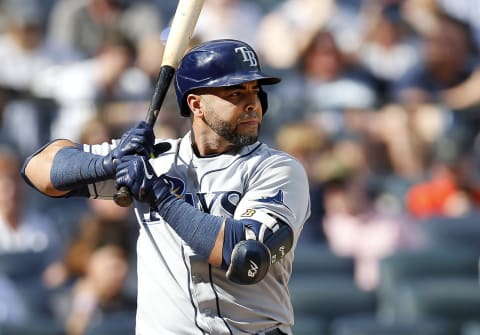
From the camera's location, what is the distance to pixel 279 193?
3520mm

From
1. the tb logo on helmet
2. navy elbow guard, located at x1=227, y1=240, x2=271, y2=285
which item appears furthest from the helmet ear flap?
navy elbow guard, located at x1=227, y1=240, x2=271, y2=285

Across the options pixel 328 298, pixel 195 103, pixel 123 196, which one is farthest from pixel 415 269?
pixel 123 196

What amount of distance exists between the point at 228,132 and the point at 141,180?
1.27 ft

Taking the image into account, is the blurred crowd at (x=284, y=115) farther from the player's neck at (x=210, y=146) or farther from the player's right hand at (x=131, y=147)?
the player's right hand at (x=131, y=147)

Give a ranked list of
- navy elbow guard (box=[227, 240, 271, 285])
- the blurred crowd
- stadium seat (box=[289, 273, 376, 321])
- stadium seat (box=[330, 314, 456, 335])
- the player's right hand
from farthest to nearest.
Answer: the blurred crowd → stadium seat (box=[289, 273, 376, 321]) → stadium seat (box=[330, 314, 456, 335]) → the player's right hand → navy elbow guard (box=[227, 240, 271, 285])

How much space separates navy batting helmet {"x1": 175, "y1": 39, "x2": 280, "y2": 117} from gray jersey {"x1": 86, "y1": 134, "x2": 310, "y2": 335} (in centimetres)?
27

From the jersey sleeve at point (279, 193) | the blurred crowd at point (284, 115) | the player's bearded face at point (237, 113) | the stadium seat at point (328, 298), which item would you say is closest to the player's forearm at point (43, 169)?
the player's bearded face at point (237, 113)

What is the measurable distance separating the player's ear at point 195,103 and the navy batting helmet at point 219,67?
21mm

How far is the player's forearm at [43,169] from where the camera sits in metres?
3.73

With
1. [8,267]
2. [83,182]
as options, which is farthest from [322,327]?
[83,182]

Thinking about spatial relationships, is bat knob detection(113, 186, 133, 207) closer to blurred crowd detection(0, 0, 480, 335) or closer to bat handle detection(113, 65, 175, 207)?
bat handle detection(113, 65, 175, 207)

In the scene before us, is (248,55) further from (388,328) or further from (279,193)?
(388,328)

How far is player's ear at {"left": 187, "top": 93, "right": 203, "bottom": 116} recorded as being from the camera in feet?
12.0

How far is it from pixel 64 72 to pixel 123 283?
107 inches
